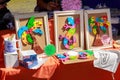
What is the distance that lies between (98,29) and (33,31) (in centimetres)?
62

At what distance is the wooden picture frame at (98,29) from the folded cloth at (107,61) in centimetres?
19

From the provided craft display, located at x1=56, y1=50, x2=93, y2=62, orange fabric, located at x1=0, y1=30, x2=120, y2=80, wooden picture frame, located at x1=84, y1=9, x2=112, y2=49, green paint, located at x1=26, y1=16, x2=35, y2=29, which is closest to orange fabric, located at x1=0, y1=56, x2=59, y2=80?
orange fabric, located at x1=0, y1=30, x2=120, y2=80

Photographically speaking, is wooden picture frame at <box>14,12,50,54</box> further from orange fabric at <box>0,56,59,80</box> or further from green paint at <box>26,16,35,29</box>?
orange fabric at <box>0,56,59,80</box>

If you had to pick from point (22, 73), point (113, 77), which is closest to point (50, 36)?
point (22, 73)

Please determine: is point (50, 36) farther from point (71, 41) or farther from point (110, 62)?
point (110, 62)

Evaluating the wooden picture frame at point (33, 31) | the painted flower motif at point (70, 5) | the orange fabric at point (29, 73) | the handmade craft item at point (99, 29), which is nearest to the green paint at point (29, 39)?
the wooden picture frame at point (33, 31)

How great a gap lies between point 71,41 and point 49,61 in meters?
0.31

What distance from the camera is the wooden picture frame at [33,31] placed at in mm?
2670

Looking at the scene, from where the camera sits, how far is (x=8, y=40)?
101 inches

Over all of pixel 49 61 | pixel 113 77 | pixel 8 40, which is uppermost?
pixel 8 40

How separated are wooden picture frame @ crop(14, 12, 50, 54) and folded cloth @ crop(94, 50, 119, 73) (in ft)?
1.50

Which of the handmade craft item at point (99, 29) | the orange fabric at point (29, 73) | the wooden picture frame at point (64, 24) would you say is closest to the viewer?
the orange fabric at point (29, 73)

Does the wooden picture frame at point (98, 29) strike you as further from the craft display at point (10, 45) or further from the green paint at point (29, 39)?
the craft display at point (10, 45)

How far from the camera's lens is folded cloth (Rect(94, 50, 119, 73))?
2.69m
